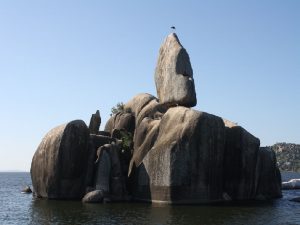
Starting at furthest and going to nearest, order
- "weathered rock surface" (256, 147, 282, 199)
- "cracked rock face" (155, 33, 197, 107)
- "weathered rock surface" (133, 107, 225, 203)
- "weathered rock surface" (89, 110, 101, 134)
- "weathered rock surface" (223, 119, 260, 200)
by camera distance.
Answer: "weathered rock surface" (89, 110, 101, 134) < "weathered rock surface" (256, 147, 282, 199) < "cracked rock face" (155, 33, 197, 107) < "weathered rock surface" (223, 119, 260, 200) < "weathered rock surface" (133, 107, 225, 203)

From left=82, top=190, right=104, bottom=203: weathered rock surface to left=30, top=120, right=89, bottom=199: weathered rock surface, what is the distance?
3.75 meters

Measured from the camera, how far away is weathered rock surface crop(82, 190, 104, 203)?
53438mm

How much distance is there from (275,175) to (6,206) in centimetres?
3534

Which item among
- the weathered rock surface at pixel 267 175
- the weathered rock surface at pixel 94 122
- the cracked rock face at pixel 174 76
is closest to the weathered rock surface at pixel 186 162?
the cracked rock face at pixel 174 76

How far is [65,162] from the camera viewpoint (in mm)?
56469

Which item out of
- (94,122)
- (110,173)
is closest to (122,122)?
(94,122)

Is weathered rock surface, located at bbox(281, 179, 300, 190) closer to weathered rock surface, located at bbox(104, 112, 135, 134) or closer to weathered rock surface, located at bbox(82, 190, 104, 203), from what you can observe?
weathered rock surface, located at bbox(104, 112, 135, 134)

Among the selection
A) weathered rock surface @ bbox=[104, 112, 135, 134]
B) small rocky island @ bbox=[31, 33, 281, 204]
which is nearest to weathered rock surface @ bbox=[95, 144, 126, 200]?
small rocky island @ bbox=[31, 33, 281, 204]

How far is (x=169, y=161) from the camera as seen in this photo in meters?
51.6

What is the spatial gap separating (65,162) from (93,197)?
568 centimetres

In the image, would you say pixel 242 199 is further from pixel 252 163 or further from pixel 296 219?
pixel 296 219

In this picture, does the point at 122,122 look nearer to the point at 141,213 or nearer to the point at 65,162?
the point at 65,162

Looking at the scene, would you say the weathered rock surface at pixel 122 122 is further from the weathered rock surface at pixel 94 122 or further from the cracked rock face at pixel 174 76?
the cracked rock face at pixel 174 76

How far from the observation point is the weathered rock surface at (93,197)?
53438 mm
